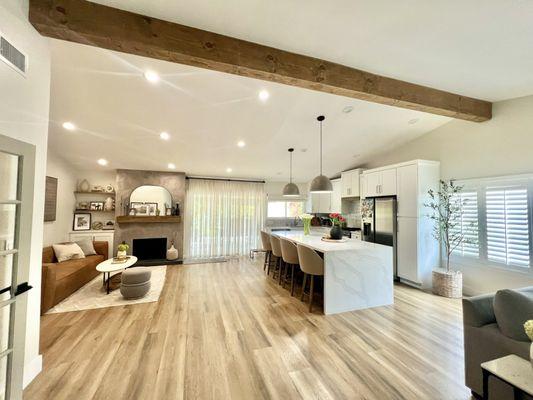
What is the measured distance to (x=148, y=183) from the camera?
5918 mm

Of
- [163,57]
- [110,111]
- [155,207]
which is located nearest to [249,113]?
[163,57]

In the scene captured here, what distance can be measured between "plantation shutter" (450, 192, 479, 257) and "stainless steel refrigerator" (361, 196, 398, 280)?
100cm

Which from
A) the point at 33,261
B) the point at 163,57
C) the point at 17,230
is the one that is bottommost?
the point at 33,261

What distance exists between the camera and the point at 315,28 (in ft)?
6.44

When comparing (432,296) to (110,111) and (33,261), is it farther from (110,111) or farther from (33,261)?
(110,111)

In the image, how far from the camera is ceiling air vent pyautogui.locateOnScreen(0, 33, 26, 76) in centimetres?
147

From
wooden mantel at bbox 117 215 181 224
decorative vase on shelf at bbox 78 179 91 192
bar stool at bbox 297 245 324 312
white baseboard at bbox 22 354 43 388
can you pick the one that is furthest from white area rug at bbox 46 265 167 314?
decorative vase on shelf at bbox 78 179 91 192

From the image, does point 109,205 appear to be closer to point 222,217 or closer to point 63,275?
point 63,275

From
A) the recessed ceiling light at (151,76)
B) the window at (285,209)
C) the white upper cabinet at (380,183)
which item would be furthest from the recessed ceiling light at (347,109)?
the window at (285,209)

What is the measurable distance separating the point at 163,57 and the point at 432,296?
4.94 m

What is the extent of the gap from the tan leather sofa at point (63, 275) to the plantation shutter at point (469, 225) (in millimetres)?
6349

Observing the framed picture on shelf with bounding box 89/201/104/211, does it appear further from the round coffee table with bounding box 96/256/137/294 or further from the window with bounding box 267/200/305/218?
the window with bounding box 267/200/305/218

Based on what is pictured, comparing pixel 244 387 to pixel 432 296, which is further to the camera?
pixel 432 296

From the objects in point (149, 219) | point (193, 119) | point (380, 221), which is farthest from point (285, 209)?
point (193, 119)
